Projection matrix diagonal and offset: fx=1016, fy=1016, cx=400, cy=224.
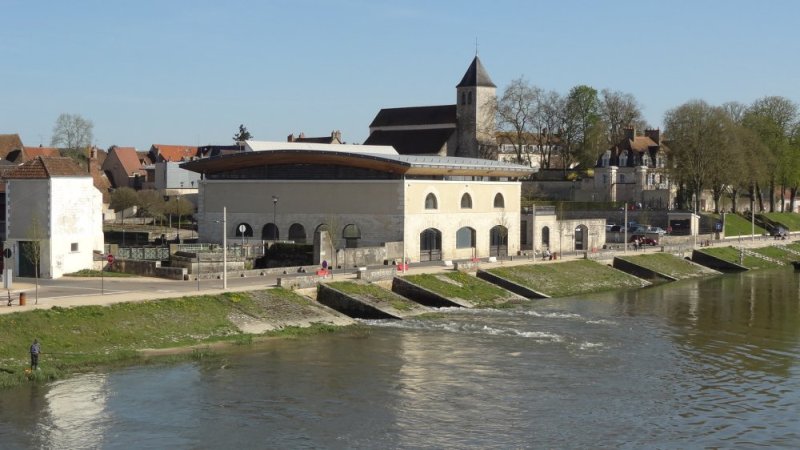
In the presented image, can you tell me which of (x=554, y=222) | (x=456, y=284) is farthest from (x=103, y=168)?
(x=456, y=284)

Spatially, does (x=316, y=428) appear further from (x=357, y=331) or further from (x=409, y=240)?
(x=409, y=240)

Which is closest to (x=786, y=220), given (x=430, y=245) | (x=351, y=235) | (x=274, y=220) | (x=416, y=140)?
(x=416, y=140)

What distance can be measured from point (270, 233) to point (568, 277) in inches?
874

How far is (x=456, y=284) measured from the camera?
2370 inches

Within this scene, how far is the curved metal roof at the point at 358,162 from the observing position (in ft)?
232

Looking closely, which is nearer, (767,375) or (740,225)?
(767,375)

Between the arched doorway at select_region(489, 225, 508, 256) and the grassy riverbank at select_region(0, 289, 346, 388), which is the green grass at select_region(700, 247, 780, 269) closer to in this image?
the arched doorway at select_region(489, 225, 508, 256)

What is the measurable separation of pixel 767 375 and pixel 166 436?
2319 centimetres

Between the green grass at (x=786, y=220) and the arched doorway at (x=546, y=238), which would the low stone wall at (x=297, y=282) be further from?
the green grass at (x=786, y=220)

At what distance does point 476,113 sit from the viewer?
390 ft

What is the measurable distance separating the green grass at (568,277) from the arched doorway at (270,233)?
17825 millimetres

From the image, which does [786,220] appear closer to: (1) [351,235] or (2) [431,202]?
(2) [431,202]

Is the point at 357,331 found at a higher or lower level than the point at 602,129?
lower

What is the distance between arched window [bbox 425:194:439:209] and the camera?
240ft
